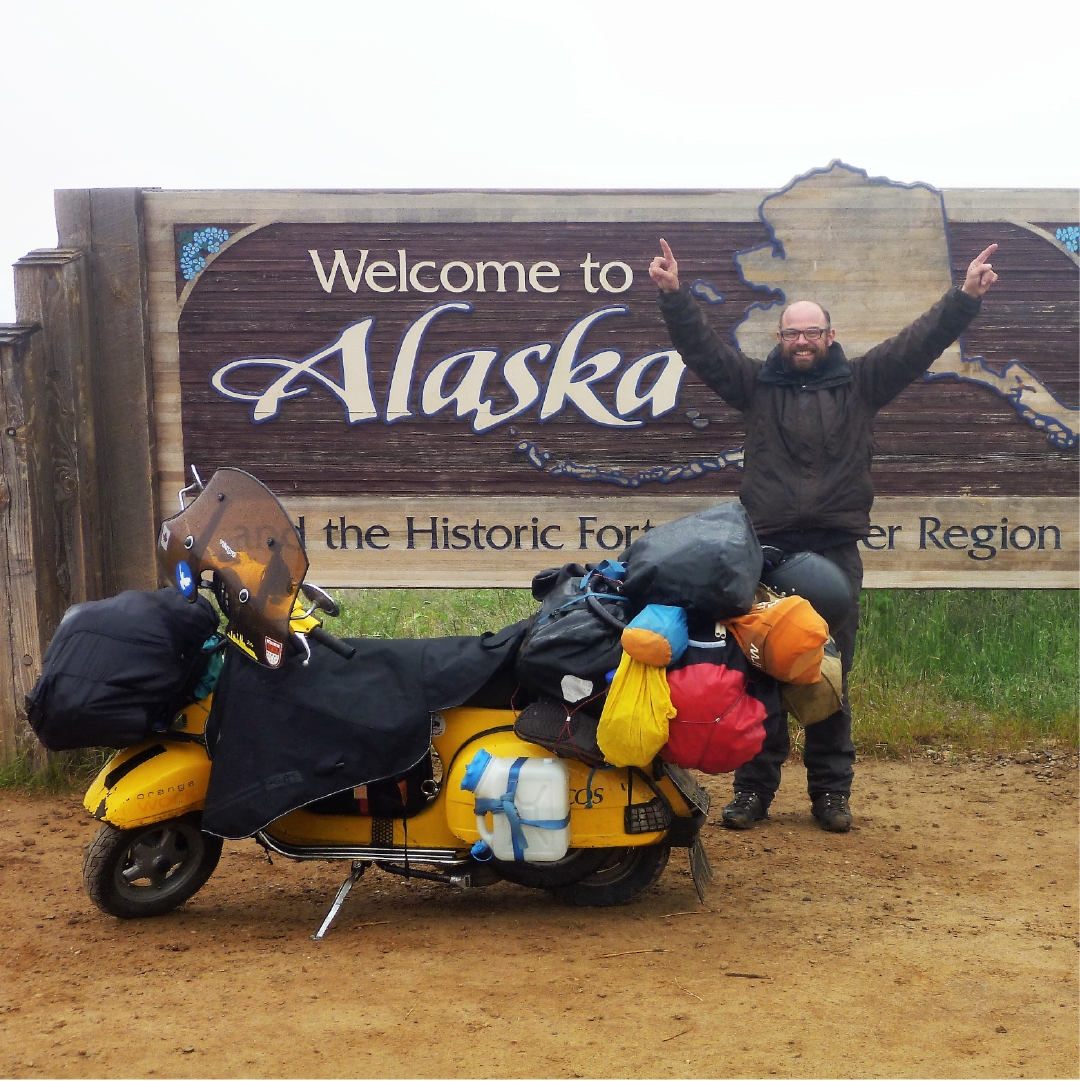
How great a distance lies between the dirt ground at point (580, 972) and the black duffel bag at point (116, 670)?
771mm

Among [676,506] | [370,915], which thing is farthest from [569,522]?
[370,915]

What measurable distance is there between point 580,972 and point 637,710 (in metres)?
0.85

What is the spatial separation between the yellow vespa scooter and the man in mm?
1365

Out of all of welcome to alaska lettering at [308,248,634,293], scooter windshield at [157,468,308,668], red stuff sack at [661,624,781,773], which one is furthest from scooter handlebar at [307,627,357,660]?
welcome to alaska lettering at [308,248,634,293]

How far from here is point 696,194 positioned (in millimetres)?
6621

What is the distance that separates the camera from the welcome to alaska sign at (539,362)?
21.7ft

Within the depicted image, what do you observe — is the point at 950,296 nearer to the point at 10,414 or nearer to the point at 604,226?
the point at 604,226

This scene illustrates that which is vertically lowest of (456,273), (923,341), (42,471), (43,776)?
(43,776)

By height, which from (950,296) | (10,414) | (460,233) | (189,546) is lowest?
(189,546)

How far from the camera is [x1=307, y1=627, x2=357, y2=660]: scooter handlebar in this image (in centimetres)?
379

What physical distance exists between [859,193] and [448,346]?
258 cm

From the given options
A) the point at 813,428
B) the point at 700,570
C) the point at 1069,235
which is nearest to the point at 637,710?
the point at 700,570

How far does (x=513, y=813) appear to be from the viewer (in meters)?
3.78

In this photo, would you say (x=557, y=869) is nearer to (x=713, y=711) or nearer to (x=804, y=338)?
(x=713, y=711)
